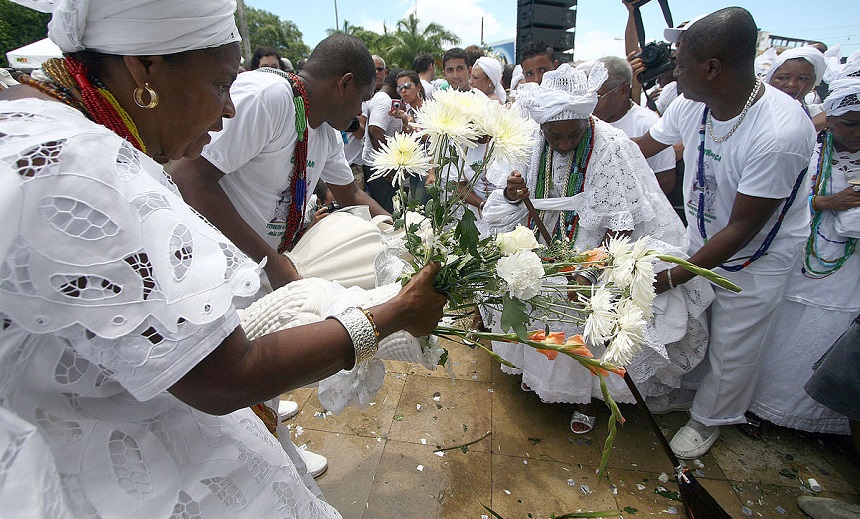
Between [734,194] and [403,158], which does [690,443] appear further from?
[403,158]

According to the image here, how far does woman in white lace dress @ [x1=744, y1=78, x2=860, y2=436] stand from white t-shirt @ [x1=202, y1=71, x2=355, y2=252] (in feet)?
10.5

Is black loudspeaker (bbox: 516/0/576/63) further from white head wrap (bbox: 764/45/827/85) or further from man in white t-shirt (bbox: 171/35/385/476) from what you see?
man in white t-shirt (bbox: 171/35/385/476)

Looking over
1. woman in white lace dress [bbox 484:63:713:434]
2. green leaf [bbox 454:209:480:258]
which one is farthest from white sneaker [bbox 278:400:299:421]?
Result: green leaf [bbox 454:209:480:258]

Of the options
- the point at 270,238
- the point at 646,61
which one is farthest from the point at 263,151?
the point at 646,61

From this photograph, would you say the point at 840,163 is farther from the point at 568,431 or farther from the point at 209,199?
the point at 209,199

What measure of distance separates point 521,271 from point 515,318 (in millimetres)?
142

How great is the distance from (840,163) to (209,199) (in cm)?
381

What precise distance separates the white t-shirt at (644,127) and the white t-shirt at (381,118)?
9.80ft

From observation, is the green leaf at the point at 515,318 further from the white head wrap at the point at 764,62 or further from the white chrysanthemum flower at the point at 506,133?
the white head wrap at the point at 764,62

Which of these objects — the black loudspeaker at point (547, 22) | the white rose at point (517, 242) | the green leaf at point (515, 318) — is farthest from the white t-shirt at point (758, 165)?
the black loudspeaker at point (547, 22)

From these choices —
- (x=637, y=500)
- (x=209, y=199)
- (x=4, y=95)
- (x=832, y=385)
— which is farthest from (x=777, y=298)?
(x=4, y=95)

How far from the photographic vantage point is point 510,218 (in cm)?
320

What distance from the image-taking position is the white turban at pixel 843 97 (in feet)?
8.86

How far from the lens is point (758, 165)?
2543mm
